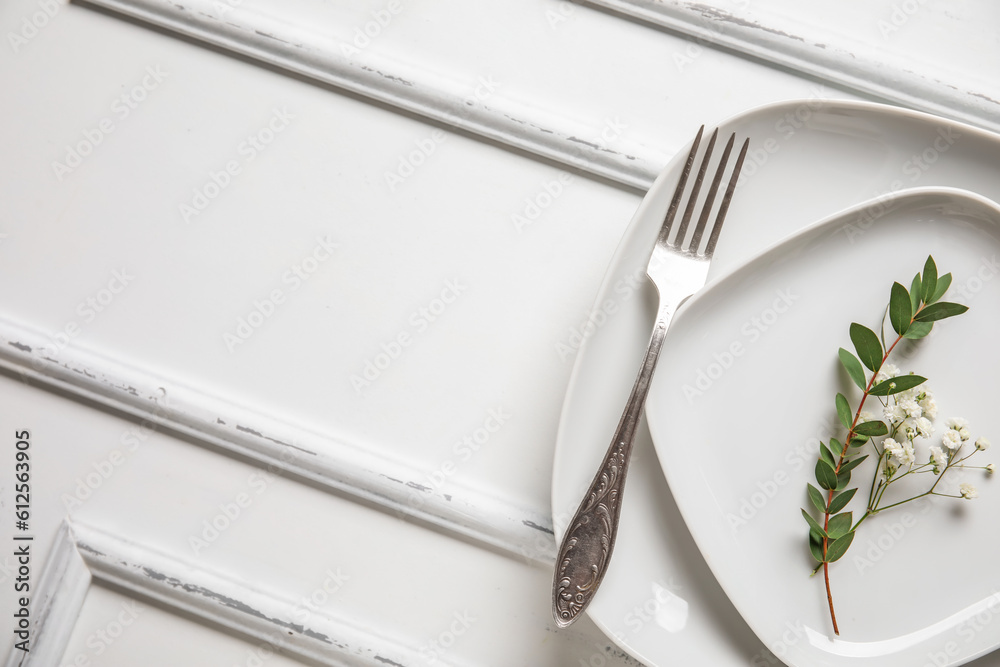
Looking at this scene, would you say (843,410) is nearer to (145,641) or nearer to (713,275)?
(713,275)

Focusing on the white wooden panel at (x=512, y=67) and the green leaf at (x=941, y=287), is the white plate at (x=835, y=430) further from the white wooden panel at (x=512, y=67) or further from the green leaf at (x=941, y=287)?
the white wooden panel at (x=512, y=67)

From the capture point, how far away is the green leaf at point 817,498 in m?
0.43

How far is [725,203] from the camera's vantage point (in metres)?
0.42

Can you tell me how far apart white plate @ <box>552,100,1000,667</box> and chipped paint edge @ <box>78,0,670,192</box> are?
9cm

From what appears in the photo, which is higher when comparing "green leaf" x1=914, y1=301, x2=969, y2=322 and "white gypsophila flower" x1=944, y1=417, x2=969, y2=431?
"green leaf" x1=914, y1=301, x2=969, y2=322

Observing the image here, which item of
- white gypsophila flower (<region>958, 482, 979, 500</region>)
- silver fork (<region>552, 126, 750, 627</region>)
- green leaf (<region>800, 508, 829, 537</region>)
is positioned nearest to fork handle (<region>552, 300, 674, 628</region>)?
silver fork (<region>552, 126, 750, 627</region>)

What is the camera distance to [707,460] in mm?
449

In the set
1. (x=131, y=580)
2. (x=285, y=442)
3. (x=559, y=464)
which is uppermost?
(x=559, y=464)

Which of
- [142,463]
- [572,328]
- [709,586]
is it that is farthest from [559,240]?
[142,463]

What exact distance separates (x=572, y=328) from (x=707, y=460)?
0.15 metres

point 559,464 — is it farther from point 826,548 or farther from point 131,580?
point 131,580

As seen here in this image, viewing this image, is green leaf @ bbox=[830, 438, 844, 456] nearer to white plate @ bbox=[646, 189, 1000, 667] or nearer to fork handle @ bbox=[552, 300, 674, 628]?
white plate @ bbox=[646, 189, 1000, 667]

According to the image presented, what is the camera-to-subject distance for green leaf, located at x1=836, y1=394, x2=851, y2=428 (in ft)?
1.39

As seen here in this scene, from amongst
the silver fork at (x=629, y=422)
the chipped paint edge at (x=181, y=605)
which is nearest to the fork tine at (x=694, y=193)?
the silver fork at (x=629, y=422)
